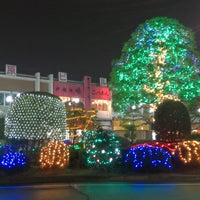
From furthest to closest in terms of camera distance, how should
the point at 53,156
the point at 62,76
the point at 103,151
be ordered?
the point at 62,76 < the point at 53,156 < the point at 103,151

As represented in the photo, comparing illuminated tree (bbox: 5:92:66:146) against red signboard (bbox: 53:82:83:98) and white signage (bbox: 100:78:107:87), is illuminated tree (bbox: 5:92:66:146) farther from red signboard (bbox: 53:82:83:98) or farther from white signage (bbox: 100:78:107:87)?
white signage (bbox: 100:78:107:87)

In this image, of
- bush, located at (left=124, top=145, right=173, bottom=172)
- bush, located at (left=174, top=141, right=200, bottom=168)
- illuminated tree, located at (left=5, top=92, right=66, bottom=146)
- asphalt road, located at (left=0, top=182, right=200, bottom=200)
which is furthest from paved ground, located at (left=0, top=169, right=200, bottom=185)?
illuminated tree, located at (left=5, top=92, right=66, bottom=146)

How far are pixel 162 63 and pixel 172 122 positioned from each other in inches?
359

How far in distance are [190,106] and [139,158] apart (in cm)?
1243

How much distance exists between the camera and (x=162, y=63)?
926 inches

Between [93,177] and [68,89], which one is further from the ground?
[68,89]

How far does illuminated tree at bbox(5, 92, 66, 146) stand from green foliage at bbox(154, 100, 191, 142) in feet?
13.3

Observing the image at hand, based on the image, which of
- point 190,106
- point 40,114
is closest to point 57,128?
point 40,114

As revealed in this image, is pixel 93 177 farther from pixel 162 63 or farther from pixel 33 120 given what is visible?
pixel 162 63

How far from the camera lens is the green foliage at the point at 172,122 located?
15.0 meters

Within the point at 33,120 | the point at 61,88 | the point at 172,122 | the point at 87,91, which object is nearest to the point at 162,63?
the point at 172,122

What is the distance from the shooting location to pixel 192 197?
8617mm

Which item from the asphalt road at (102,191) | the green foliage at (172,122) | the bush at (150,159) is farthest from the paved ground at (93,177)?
the green foliage at (172,122)

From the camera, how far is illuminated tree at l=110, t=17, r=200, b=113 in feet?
76.7
